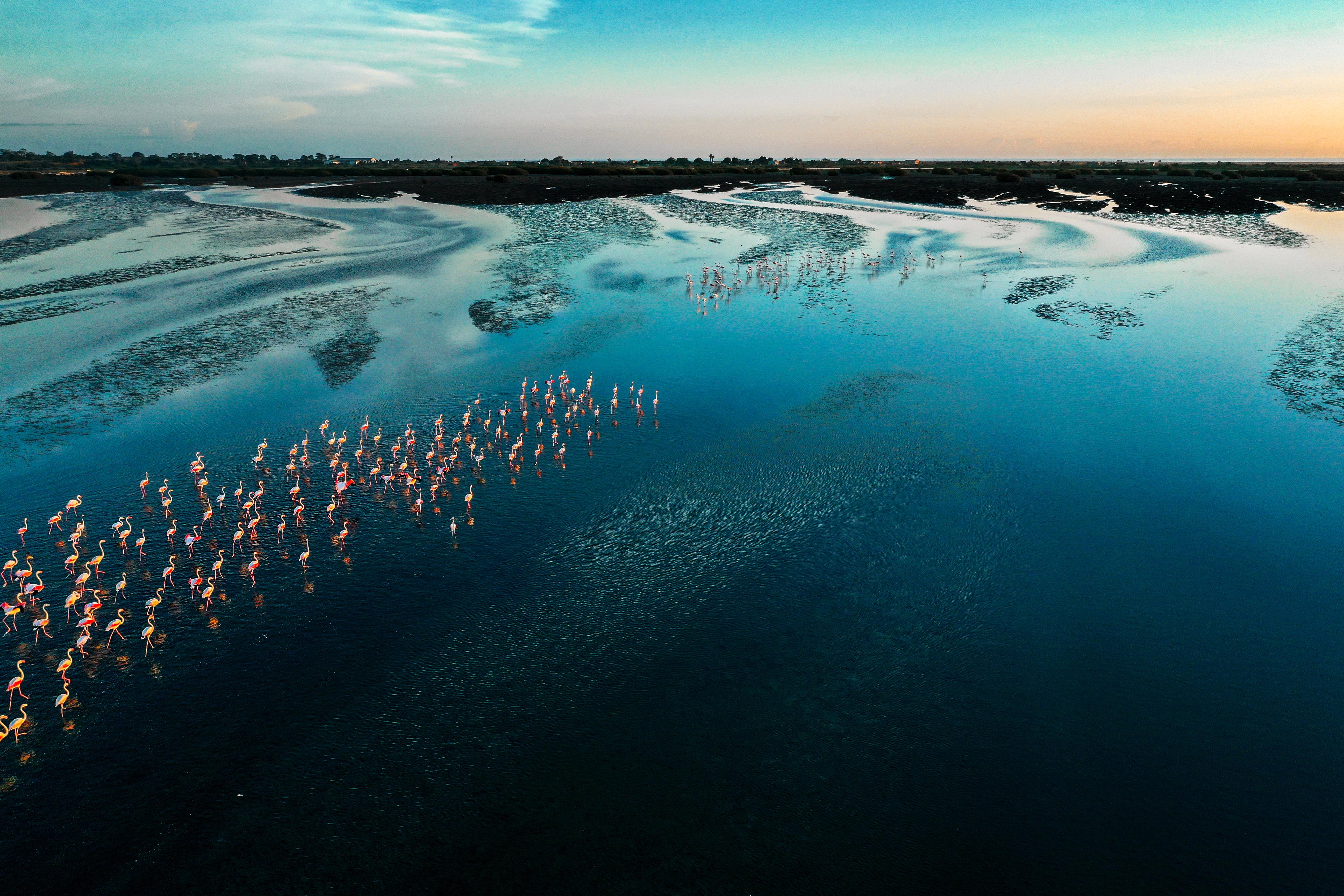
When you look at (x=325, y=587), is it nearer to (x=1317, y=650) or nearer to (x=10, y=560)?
(x=10, y=560)

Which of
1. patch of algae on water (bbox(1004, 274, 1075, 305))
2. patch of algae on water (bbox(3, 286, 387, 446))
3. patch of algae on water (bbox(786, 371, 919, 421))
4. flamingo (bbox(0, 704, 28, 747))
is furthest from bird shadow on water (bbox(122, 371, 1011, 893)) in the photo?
patch of algae on water (bbox(1004, 274, 1075, 305))

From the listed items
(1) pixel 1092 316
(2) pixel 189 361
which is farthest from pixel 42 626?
(1) pixel 1092 316

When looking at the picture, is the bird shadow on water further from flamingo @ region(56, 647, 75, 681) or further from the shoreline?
the shoreline

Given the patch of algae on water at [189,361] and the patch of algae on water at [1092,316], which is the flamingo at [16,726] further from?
the patch of algae on water at [1092,316]

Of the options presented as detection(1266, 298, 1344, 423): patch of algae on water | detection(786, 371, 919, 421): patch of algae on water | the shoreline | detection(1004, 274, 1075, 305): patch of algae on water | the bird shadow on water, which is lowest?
the bird shadow on water

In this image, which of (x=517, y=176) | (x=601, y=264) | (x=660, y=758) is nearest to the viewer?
(x=660, y=758)

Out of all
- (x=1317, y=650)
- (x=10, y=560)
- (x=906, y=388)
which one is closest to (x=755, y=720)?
(x=1317, y=650)

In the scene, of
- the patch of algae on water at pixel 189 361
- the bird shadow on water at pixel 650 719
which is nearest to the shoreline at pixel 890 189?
the patch of algae on water at pixel 189 361
